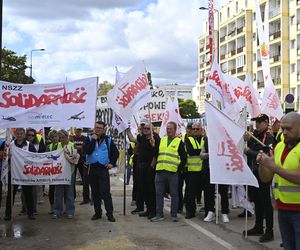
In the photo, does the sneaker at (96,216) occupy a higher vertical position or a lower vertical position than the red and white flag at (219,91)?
lower

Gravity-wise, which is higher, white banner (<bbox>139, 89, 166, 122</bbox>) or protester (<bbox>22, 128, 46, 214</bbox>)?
white banner (<bbox>139, 89, 166, 122</bbox>)

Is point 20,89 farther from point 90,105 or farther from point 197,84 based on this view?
point 197,84

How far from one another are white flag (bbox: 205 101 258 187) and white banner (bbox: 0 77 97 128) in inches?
95.4

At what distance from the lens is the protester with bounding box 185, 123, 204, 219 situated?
9938 mm

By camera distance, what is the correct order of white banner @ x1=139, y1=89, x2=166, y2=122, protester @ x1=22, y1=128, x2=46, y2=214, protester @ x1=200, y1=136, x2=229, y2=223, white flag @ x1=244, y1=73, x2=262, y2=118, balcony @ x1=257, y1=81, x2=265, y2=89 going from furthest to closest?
balcony @ x1=257, y1=81, x2=265, y2=89 < white banner @ x1=139, y1=89, x2=166, y2=122 < white flag @ x1=244, y1=73, x2=262, y2=118 < protester @ x1=22, y1=128, x2=46, y2=214 < protester @ x1=200, y1=136, x2=229, y2=223

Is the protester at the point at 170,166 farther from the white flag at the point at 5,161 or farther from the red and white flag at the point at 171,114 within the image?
the red and white flag at the point at 171,114

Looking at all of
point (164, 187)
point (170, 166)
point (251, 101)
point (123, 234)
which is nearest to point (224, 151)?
point (170, 166)

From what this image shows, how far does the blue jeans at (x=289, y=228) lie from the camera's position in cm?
481

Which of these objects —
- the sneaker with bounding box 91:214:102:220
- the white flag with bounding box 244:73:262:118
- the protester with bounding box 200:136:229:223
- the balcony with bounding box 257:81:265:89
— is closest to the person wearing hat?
the protester with bounding box 200:136:229:223

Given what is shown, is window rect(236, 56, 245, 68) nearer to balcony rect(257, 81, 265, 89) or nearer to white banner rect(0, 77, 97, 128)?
balcony rect(257, 81, 265, 89)

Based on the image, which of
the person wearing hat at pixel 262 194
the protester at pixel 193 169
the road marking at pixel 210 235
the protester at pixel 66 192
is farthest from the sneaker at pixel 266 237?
the protester at pixel 66 192

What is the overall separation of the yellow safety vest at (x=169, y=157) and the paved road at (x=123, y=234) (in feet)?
3.50

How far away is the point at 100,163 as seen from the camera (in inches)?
377

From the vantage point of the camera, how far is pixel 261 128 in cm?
789
